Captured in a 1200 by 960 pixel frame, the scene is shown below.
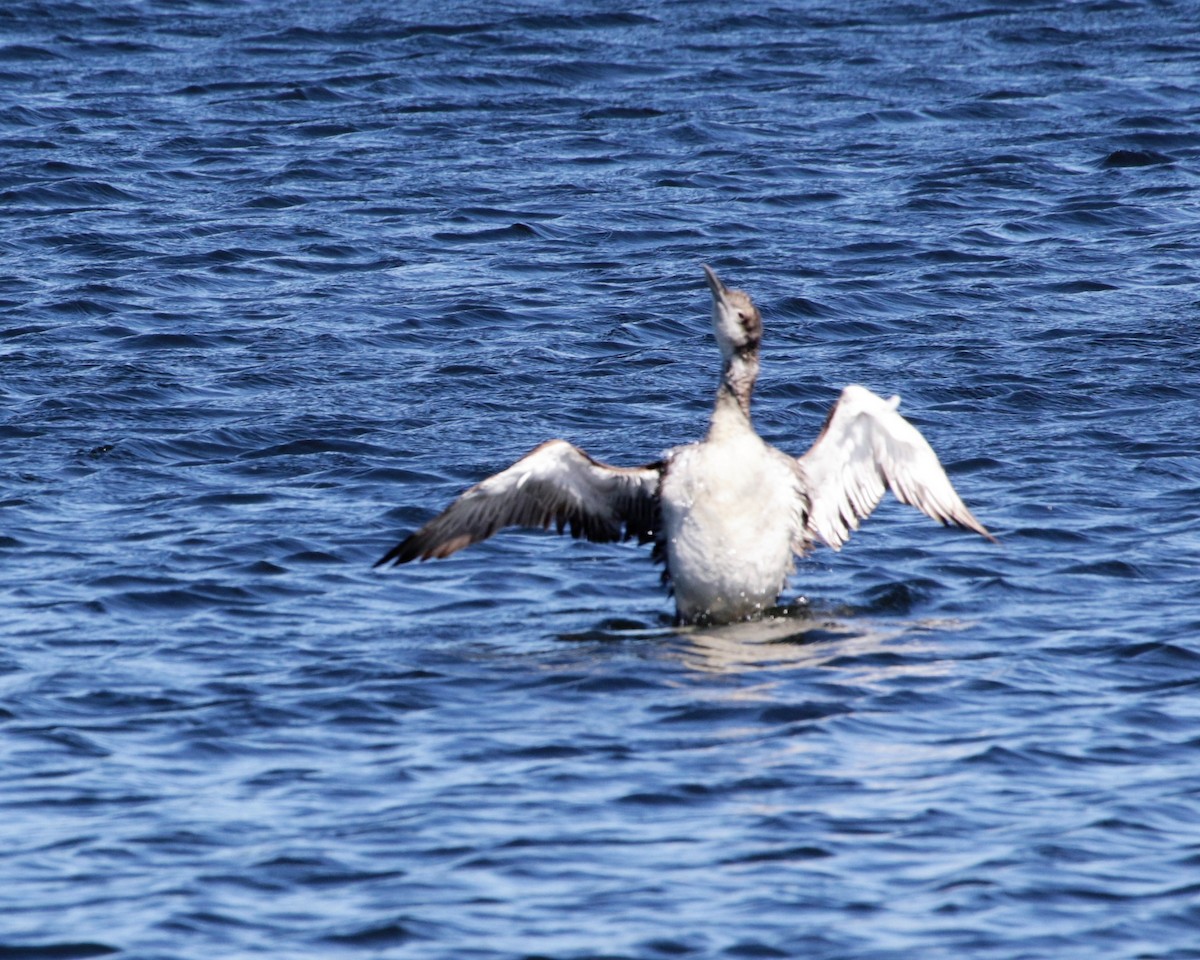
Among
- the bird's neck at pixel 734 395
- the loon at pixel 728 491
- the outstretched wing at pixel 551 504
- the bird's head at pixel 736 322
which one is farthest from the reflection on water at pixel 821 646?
the bird's head at pixel 736 322

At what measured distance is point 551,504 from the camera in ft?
34.8

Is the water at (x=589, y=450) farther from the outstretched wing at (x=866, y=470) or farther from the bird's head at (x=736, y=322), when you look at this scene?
the bird's head at (x=736, y=322)

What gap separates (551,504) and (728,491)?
38.6 inches

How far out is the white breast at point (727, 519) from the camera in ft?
33.4

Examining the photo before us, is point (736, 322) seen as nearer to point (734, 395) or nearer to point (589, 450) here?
point (734, 395)

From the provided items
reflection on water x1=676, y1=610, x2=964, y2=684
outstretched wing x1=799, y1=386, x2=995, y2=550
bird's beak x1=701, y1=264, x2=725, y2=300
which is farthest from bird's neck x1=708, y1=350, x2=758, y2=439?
reflection on water x1=676, y1=610, x2=964, y2=684

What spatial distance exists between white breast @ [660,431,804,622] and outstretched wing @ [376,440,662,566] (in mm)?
246

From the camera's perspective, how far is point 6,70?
22391 millimetres

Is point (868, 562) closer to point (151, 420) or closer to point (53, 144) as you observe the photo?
point (151, 420)

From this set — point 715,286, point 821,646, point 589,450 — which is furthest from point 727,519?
point 589,450

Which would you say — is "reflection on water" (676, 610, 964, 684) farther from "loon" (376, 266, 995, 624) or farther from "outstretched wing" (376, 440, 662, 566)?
"outstretched wing" (376, 440, 662, 566)

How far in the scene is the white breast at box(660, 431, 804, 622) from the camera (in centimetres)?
1019

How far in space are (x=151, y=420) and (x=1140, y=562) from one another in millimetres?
6373

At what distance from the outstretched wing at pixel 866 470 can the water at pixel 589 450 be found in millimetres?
446
